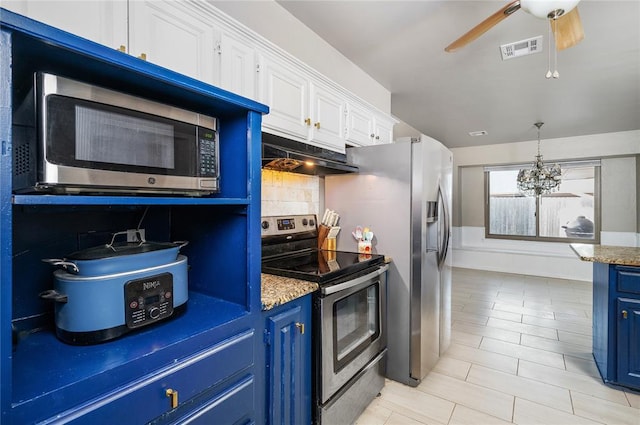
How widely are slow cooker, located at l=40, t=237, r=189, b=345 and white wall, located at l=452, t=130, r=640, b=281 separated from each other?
6757mm

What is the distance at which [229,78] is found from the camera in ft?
5.16

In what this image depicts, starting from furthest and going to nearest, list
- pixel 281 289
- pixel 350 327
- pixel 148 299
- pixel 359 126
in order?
pixel 359 126
pixel 350 327
pixel 281 289
pixel 148 299

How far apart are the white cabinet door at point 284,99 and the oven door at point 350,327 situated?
104 cm

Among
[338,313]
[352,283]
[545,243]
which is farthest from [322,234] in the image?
[545,243]

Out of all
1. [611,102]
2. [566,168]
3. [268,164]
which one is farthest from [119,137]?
A: [566,168]

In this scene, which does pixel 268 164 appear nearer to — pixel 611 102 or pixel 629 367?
pixel 629 367

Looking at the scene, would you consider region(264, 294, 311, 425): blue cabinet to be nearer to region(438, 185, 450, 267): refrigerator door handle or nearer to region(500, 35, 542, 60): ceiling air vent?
region(438, 185, 450, 267): refrigerator door handle

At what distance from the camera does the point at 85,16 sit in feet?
3.56

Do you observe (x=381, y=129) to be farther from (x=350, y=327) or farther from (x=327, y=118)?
(x=350, y=327)

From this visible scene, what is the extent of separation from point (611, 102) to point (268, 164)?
4627 mm

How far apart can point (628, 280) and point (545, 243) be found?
4288mm

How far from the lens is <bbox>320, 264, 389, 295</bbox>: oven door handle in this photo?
5.18 feet

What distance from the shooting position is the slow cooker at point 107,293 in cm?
87

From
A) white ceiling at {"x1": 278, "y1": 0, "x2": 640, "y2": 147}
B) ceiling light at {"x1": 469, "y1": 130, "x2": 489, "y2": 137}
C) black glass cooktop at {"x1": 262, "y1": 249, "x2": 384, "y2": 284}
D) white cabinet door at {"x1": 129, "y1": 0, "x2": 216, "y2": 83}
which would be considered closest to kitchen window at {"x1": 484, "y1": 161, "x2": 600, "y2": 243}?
white ceiling at {"x1": 278, "y1": 0, "x2": 640, "y2": 147}
